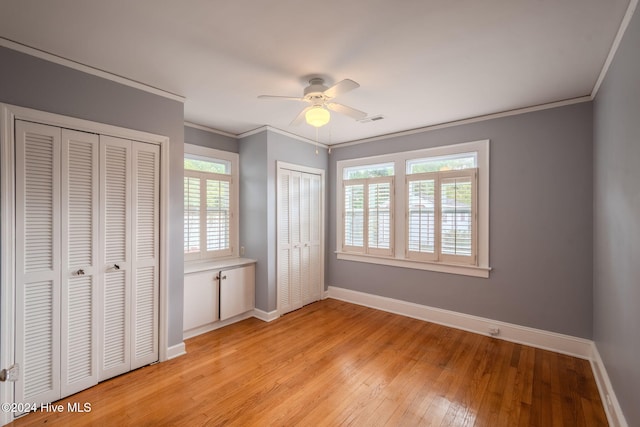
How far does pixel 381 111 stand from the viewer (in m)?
3.25

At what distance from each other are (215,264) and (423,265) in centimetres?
277

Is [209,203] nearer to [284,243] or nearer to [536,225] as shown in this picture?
[284,243]

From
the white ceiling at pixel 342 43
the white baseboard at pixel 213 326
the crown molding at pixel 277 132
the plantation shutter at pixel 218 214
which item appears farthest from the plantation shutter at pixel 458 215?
the plantation shutter at pixel 218 214

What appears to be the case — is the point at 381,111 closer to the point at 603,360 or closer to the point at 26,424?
the point at 603,360

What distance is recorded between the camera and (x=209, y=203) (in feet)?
12.5

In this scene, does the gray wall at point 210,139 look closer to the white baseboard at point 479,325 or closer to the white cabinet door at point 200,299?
the white cabinet door at point 200,299

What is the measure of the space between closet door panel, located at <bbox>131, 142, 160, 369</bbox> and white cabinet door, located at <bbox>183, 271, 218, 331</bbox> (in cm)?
51

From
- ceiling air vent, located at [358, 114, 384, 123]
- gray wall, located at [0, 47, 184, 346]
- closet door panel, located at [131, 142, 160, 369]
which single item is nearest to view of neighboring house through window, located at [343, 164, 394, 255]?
ceiling air vent, located at [358, 114, 384, 123]

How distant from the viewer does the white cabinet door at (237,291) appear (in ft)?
11.7

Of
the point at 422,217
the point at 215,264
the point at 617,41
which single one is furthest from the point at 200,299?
the point at 617,41

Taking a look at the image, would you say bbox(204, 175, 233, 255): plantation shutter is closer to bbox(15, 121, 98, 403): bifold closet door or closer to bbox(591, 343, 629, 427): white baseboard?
bbox(15, 121, 98, 403): bifold closet door

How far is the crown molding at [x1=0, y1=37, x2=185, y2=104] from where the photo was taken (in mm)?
1985

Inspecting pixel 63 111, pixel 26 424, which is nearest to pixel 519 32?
pixel 63 111

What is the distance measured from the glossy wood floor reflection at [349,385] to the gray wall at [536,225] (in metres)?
0.42
